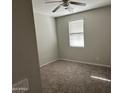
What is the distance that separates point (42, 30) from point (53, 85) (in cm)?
274

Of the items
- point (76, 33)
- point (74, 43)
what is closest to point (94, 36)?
point (76, 33)

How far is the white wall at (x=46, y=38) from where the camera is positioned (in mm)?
4465

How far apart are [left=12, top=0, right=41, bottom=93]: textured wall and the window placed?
11.5 ft

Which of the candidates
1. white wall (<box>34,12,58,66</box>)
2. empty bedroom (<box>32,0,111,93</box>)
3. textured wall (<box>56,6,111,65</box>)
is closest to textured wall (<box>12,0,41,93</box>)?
empty bedroom (<box>32,0,111,93</box>)

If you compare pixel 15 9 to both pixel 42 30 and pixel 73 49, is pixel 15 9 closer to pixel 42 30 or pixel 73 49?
pixel 42 30

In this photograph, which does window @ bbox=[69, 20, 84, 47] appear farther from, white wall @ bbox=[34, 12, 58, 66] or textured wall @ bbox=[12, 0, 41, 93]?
textured wall @ bbox=[12, 0, 41, 93]

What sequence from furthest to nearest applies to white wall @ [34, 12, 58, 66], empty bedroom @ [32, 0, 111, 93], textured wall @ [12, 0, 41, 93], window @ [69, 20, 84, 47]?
window @ [69, 20, 84, 47]
white wall @ [34, 12, 58, 66]
empty bedroom @ [32, 0, 111, 93]
textured wall @ [12, 0, 41, 93]

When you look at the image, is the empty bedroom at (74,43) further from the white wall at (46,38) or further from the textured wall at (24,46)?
the textured wall at (24,46)

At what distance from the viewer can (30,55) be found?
133 centimetres

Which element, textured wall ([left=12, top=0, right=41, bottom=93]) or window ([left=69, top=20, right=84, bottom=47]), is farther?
window ([left=69, top=20, right=84, bottom=47])

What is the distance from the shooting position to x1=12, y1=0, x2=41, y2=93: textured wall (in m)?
1.14

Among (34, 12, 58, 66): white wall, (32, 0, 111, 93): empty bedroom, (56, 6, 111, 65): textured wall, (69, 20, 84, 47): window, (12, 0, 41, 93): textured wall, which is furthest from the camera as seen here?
(69, 20, 84, 47): window

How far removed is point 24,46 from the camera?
1.25 meters
